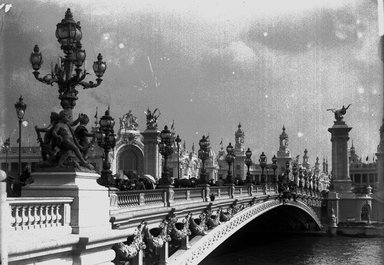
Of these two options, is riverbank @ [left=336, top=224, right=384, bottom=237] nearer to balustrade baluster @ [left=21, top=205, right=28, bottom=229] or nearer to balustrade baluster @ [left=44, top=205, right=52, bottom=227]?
balustrade baluster @ [left=44, top=205, right=52, bottom=227]

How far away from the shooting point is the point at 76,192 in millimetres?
11234

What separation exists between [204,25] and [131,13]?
20.4 feet

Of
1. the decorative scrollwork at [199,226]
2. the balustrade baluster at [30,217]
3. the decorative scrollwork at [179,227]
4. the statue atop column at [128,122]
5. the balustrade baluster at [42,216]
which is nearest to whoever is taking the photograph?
the balustrade baluster at [30,217]

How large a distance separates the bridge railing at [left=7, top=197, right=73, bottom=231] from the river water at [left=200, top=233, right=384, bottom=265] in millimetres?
28461

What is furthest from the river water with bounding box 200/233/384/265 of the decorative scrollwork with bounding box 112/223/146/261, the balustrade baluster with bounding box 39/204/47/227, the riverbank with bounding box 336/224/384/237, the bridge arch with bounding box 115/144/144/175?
the balustrade baluster with bounding box 39/204/47/227

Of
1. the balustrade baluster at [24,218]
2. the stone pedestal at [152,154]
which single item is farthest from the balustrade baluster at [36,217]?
the stone pedestal at [152,154]

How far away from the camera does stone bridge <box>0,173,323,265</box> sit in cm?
955

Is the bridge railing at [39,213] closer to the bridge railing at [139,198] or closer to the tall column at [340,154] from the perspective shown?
the bridge railing at [139,198]

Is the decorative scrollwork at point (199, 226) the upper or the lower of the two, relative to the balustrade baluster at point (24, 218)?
lower

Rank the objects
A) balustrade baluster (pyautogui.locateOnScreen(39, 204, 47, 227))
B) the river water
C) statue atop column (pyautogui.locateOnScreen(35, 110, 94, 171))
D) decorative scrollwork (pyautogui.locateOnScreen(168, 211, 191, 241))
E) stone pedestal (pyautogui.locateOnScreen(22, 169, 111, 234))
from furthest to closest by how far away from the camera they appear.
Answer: the river water → decorative scrollwork (pyautogui.locateOnScreen(168, 211, 191, 241)) → statue atop column (pyautogui.locateOnScreen(35, 110, 94, 171)) → stone pedestal (pyautogui.locateOnScreen(22, 169, 111, 234)) → balustrade baluster (pyautogui.locateOnScreen(39, 204, 47, 227))

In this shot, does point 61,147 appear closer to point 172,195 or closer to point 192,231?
point 172,195

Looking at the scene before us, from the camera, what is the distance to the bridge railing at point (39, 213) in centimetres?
949

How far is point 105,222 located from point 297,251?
39346 mm

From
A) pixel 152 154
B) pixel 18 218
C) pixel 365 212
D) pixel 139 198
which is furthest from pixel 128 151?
pixel 18 218
